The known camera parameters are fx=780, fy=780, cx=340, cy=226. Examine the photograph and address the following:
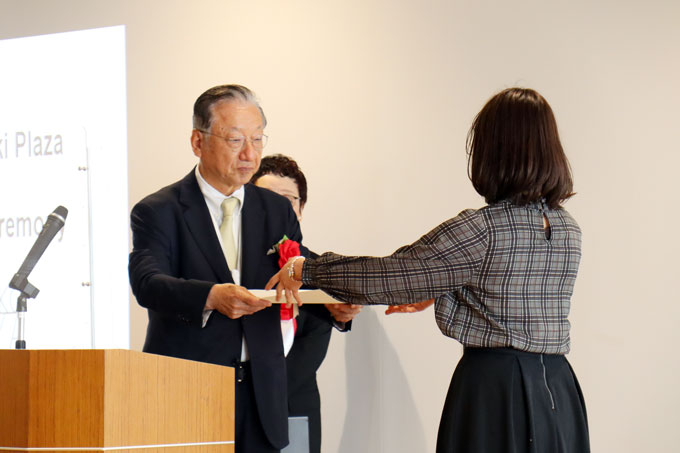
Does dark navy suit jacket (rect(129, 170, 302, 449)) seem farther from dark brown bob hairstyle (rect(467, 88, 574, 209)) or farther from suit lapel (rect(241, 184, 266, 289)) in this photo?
dark brown bob hairstyle (rect(467, 88, 574, 209))

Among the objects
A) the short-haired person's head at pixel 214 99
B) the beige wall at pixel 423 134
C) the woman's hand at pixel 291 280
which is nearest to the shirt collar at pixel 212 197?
the short-haired person's head at pixel 214 99

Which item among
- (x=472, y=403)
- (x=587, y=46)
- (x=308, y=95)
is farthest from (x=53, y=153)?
(x=472, y=403)

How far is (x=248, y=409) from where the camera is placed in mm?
2338

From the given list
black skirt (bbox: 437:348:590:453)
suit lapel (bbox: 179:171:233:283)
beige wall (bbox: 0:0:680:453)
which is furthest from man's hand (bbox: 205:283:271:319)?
beige wall (bbox: 0:0:680:453)

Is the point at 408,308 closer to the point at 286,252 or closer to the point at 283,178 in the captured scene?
the point at 286,252

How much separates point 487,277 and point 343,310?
0.70 meters

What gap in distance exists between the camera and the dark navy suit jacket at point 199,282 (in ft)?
7.58

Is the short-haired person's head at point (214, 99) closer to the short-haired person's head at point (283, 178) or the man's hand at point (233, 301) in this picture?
the man's hand at point (233, 301)

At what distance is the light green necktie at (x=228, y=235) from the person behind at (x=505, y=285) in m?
0.58

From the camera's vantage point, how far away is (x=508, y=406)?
1.91 meters

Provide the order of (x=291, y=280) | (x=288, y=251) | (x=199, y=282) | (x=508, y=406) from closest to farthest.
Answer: (x=508, y=406) < (x=291, y=280) < (x=199, y=282) < (x=288, y=251)

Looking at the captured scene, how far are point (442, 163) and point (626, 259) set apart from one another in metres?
0.96

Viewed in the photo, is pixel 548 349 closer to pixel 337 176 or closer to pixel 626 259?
pixel 626 259

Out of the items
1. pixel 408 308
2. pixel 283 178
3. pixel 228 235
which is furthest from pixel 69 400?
pixel 283 178
